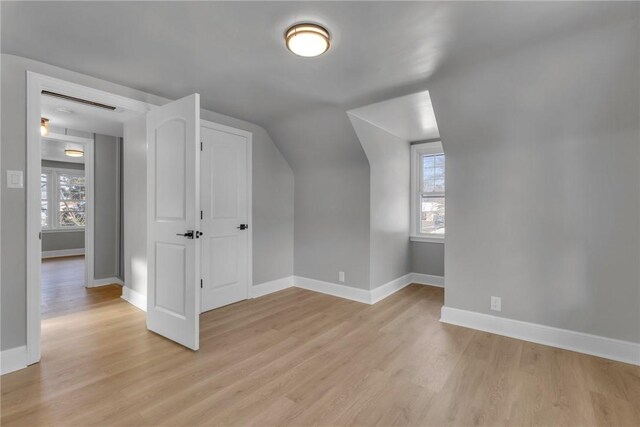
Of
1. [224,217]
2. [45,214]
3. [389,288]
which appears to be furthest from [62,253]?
[389,288]

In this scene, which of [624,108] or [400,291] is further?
[400,291]

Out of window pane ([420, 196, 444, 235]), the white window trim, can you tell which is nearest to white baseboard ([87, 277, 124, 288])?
the white window trim

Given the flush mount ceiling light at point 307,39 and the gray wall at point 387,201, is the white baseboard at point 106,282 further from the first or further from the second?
the flush mount ceiling light at point 307,39

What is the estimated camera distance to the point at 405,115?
354 cm

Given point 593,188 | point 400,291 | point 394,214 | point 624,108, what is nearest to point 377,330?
point 400,291

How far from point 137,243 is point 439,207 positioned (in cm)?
431

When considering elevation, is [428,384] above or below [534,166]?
below

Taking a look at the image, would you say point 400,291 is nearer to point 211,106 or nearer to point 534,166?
point 534,166

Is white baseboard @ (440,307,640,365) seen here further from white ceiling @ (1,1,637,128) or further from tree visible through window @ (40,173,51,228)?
tree visible through window @ (40,173,51,228)

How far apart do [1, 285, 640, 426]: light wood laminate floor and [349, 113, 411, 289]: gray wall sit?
114 centimetres

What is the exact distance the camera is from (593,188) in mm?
2541

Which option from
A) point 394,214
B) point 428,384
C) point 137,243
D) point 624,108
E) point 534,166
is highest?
point 624,108

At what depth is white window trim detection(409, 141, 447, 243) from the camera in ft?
15.4

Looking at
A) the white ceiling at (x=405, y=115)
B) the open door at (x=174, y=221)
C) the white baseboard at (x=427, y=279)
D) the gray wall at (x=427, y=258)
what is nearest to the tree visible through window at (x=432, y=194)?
the gray wall at (x=427, y=258)
